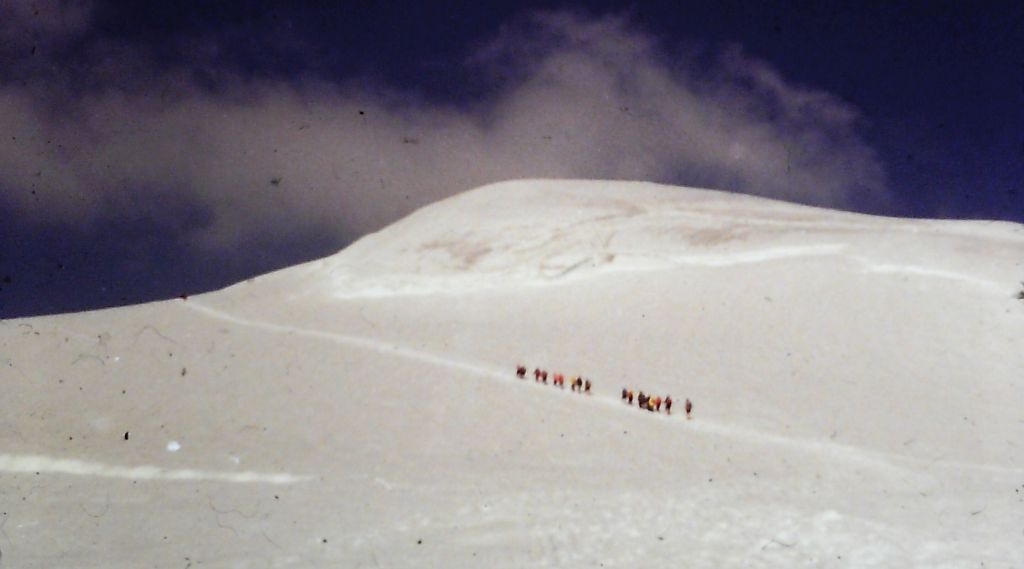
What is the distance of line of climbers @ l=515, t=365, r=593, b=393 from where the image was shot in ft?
66.2

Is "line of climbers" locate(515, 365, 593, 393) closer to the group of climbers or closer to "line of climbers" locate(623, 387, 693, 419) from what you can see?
the group of climbers

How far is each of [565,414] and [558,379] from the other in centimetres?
265

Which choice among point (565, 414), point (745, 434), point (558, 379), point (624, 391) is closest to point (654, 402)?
point (624, 391)

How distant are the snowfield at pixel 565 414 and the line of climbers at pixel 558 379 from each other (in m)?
0.52

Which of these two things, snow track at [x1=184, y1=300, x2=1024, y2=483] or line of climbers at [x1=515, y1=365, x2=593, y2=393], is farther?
line of climbers at [x1=515, y1=365, x2=593, y2=393]

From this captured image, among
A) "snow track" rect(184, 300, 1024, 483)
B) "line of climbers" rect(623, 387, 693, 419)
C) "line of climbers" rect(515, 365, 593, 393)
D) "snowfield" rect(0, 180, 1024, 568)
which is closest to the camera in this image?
"snowfield" rect(0, 180, 1024, 568)

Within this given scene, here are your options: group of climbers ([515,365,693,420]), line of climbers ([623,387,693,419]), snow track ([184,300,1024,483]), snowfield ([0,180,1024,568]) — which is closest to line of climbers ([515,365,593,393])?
group of climbers ([515,365,693,420])

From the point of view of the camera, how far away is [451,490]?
13.6 metres

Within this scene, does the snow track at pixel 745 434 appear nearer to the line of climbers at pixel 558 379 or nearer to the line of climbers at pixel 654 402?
the line of climbers at pixel 654 402

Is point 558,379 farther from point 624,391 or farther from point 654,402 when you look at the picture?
point 654,402

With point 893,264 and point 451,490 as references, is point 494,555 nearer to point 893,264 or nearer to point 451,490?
point 451,490

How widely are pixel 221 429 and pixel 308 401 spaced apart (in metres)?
2.46

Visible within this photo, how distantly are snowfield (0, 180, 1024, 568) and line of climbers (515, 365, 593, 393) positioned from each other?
52 cm

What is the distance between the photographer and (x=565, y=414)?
1816 cm
